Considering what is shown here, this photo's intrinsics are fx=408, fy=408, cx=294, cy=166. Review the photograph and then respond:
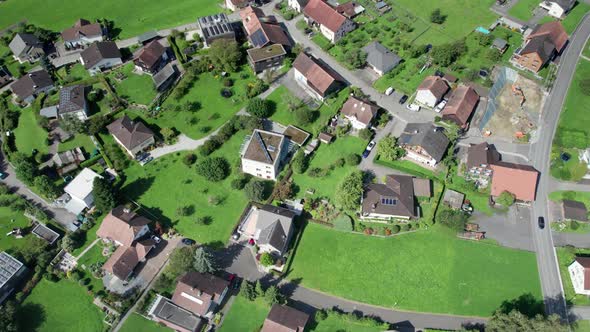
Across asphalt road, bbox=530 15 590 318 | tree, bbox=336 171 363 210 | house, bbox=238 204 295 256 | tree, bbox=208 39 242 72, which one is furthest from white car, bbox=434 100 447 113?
tree, bbox=208 39 242 72

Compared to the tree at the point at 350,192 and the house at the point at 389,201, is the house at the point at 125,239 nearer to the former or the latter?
the tree at the point at 350,192

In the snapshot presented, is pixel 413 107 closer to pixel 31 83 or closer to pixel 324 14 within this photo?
pixel 324 14

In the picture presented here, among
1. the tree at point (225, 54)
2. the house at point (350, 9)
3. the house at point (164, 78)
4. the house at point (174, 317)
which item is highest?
the house at point (350, 9)

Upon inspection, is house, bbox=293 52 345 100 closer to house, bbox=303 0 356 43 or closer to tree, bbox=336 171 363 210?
house, bbox=303 0 356 43

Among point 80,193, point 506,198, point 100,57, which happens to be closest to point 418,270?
point 506,198

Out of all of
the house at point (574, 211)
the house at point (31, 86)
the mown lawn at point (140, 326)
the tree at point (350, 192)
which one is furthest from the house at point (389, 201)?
the house at point (31, 86)
